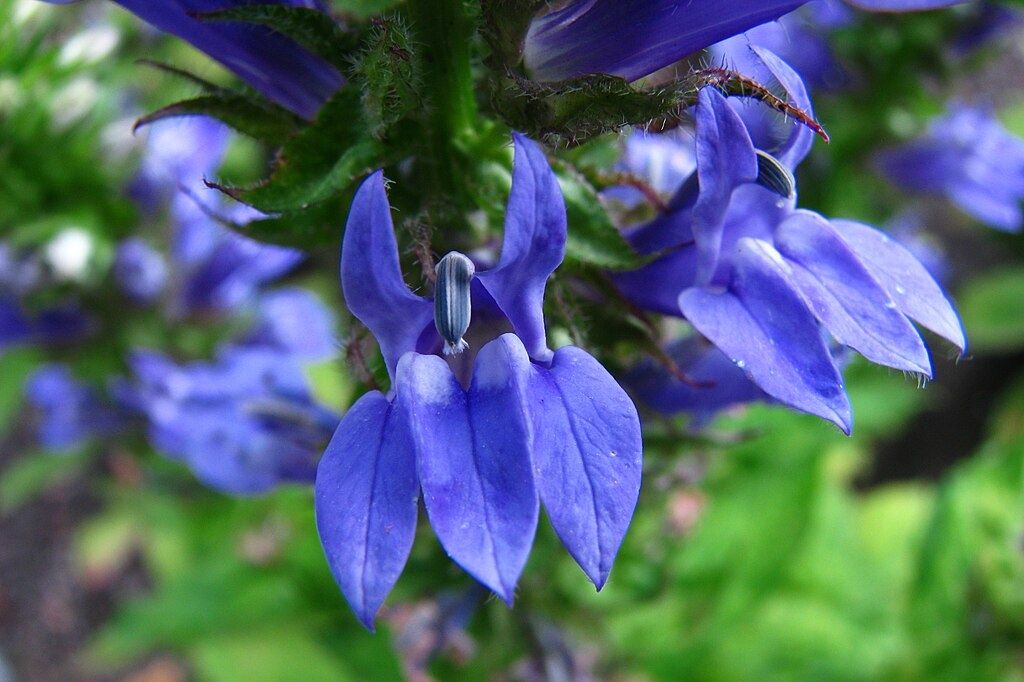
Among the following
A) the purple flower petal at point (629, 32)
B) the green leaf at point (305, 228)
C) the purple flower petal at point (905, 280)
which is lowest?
the purple flower petal at point (905, 280)

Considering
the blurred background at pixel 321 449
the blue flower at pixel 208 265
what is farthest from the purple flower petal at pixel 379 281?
the blue flower at pixel 208 265

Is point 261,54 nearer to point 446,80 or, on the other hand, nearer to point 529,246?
point 446,80

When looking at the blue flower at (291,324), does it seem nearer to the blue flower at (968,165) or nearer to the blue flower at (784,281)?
the blue flower at (784,281)

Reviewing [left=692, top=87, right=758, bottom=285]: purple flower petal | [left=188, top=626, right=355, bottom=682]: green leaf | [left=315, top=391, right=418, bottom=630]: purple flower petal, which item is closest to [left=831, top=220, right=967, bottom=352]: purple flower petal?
[left=692, top=87, right=758, bottom=285]: purple flower petal

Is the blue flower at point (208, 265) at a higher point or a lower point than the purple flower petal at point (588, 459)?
lower

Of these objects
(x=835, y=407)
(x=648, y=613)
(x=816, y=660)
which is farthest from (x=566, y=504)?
(x=816, y=660)

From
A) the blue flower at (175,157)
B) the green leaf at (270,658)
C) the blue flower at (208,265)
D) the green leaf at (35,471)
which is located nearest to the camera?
the green leaf at (270,658)

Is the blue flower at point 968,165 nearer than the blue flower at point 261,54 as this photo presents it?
No

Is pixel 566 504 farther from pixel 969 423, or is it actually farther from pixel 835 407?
pixel 969 423
